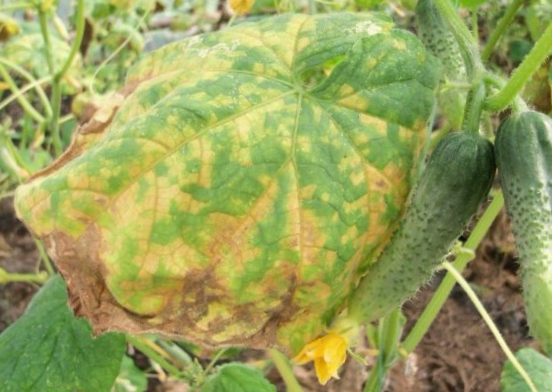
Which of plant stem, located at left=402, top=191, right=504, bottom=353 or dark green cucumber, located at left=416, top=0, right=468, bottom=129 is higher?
dark green cucumber, located at left=416, top=0, right=468, bottom=129

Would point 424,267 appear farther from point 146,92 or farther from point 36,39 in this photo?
point 36,39

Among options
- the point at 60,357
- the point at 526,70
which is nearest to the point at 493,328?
the point at 526,70

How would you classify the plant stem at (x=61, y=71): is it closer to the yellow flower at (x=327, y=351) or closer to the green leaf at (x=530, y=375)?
the yellow flower at (x=327, y=351)

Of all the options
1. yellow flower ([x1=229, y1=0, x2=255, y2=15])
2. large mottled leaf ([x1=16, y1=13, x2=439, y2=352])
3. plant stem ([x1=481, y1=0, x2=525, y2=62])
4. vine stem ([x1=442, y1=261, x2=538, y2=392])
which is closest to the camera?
large mottled leaf ([x1=16, y1=13, x2=439, y2=352])

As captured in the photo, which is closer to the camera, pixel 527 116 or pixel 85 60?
pixel 527 116

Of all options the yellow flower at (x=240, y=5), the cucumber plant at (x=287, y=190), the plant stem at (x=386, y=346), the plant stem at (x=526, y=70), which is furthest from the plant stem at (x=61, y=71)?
the plant stem at (x=526, y=70)

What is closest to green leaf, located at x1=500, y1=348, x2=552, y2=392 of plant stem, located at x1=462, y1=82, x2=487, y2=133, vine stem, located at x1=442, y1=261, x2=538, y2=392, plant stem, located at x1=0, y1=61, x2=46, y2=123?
vine stem, located at x1=442, y1=261, x2=538, y2=392

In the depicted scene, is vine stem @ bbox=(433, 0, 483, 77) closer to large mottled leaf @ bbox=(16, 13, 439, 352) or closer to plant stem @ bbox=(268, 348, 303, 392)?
large mottled leaf @ bbox=(16, 13, 439, 352)

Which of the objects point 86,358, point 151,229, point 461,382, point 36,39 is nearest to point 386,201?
point 151,229
